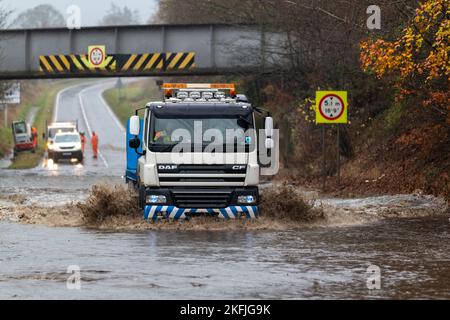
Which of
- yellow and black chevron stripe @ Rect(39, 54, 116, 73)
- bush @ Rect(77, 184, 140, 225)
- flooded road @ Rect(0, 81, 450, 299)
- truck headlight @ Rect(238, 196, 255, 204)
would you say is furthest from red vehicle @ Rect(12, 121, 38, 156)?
truck headlight @ Rect(238, 196, 255, 204)

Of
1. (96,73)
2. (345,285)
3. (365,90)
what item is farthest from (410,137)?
(96,73)

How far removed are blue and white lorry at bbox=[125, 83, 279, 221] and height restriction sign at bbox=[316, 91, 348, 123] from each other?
8.91m

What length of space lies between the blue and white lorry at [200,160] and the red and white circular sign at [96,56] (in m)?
28.6

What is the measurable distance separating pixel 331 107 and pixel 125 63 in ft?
67.8

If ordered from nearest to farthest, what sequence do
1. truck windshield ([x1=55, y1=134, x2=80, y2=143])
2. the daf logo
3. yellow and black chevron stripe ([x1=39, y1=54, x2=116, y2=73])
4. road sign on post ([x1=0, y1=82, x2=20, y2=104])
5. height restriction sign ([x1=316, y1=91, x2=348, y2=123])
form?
the daf logo → height restriction sign ([x1=316, y1=91, x2=348, y2=123]) → yellow and black chevron stripe ([x1=39, y1=54, x2=116, y2=73]) → truck windshield ([x1=55, y1=134, x2=80, y2=143]) → road sign on post ([x1=0, y1=82, x2=20, y2=104])

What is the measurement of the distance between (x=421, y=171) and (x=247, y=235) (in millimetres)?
10333

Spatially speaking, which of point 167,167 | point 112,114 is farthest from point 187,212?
point 112,114

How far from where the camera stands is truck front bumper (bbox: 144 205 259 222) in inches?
814

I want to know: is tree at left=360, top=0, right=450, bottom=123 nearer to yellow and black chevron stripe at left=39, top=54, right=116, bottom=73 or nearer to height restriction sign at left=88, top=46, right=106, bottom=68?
yellow and black chevron stripe at left=39, top=54, right=116, bottom=73

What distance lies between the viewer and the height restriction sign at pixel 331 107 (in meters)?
30.0

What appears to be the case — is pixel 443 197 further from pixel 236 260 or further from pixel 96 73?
pixel 96 73

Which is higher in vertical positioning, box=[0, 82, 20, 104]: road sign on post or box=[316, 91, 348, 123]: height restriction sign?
box=[316, 91, 348, 123]: height restriction sign

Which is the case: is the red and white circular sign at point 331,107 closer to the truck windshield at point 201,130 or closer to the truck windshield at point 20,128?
the truck windshield at point 201,130
